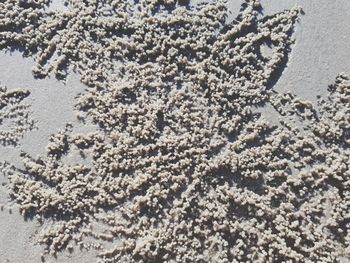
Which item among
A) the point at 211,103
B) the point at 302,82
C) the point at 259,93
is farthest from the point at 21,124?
the point at 302,82

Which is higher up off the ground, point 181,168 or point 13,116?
point 13,116

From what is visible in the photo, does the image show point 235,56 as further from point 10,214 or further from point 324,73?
point 10,214

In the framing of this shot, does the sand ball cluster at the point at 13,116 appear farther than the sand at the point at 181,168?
Yes

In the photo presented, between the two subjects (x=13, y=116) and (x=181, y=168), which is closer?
(x=181, y=168)

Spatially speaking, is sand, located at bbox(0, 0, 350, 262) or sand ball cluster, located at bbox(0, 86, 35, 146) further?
sand ball cluster, located at bbox(0, 86, 35, 146)
